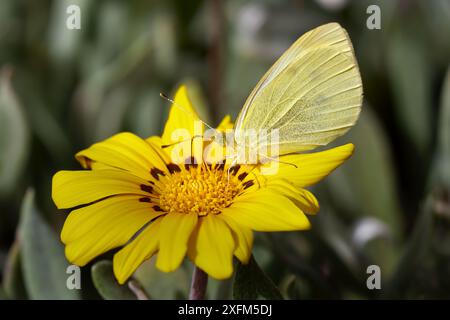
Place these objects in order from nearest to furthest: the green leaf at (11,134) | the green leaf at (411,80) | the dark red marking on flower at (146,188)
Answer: the dark red marking on flower at (146,188) → the green leaf at (11,134) → the green leaf at (411,80)

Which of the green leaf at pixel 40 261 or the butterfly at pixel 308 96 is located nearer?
the butterfly at pixel 308 96

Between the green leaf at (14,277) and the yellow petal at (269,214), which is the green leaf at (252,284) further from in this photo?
the green leaf at (14,277)

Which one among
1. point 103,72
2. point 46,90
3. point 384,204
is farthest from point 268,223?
point 46,90

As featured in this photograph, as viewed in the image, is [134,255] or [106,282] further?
[106,282]

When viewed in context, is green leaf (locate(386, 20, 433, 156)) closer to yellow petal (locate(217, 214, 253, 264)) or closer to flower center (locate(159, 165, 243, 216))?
flower center (locate(159, 165, 243, 216))

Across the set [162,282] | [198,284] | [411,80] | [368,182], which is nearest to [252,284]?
[198,284]

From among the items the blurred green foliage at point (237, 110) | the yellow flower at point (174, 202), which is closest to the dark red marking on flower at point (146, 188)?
the yellow flower at point (174, 202)

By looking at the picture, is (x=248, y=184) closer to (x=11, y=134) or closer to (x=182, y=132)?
(x=182, y=132)
